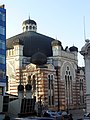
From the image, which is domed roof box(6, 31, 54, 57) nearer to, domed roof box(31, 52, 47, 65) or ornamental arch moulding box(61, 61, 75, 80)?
domed roof box(31, 52, 47, 65)

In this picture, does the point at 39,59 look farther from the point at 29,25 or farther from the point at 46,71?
the point at 29,25

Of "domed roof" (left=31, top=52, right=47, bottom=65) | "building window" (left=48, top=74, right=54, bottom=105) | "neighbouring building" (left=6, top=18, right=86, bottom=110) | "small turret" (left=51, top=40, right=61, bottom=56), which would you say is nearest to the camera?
"neighbouring building" (left=6, top=18, right=86, bottom=110)

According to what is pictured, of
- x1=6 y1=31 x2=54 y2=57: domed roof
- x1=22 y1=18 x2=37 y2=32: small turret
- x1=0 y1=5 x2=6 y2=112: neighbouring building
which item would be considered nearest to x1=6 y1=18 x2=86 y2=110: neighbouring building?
x1=6 y1=31 x2=54 y2=57: domed roof

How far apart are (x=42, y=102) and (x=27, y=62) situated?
951 centimetres

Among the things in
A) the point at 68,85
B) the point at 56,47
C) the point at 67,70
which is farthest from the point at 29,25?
the point at 68,85

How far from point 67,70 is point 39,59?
8926mm

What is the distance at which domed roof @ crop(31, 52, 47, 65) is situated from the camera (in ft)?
208

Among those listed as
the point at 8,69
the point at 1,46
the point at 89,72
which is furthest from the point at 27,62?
the point at 89,72

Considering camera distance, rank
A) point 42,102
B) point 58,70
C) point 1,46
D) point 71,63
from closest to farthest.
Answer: point 1,46
point 42,102
point 58,70
point 71,63

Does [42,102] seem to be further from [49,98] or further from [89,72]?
[89,72]

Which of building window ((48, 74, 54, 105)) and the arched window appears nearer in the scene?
building window ((48, 74, 54, 105))

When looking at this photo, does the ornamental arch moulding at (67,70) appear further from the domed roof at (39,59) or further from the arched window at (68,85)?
the domed roof at (39,59)

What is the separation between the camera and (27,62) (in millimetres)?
66562

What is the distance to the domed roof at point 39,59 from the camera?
6328 cm
